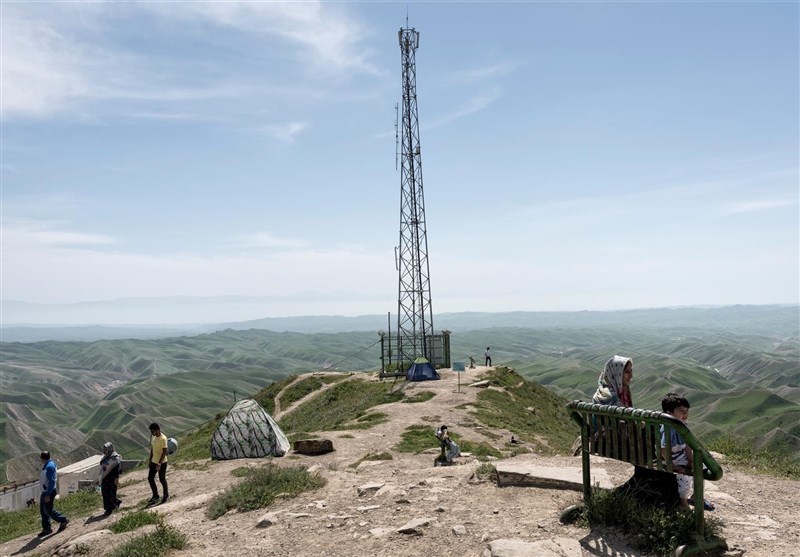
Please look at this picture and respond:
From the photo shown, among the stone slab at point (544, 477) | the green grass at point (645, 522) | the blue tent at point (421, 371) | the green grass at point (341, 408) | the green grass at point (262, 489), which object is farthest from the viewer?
the blue tent at point (421, 371)

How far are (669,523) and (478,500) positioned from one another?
3.79m

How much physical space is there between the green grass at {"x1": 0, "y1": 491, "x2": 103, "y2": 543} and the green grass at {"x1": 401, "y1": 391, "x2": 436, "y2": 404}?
57.3 ft

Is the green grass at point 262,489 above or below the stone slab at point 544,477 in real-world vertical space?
below

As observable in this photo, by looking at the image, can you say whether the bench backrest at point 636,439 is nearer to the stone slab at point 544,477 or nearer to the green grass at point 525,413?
the stone slab at point 544,477

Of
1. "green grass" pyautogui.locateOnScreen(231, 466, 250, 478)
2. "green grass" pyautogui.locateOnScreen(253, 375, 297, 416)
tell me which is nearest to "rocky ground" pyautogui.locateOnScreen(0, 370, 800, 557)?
"green grass" pyautogui.locateOnScreen(231, 466, 250, 478)

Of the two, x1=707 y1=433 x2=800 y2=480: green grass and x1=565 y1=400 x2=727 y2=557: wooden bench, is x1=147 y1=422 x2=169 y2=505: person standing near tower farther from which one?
x1=707 y1=433 x2=800 y2=480: green grass

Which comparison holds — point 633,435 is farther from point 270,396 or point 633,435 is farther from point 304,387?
point 270,396

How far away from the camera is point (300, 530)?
996cm

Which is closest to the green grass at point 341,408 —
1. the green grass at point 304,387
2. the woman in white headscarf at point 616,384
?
the green grass at point 304,387

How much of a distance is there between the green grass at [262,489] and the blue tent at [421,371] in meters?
25.7

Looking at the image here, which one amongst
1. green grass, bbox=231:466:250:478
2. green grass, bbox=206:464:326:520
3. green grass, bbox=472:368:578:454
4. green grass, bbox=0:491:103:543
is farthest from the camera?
green grass, bbox=472:368:578:454

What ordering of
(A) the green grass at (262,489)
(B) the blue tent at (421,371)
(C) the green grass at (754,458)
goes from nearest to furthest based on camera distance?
(A) the green grass at (262,489), (C) the green grass at (754,458), (B) the blue tent at (421,371)

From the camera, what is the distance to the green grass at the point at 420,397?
32375 mm

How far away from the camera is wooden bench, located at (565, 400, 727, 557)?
22.4ft
